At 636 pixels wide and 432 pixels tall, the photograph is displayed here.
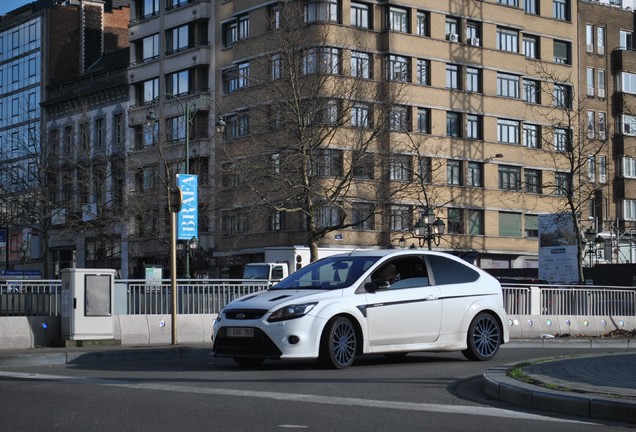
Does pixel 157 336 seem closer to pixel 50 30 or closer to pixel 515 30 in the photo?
pixel 515 30

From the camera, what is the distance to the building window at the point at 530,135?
7088cm

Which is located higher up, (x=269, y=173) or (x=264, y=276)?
(x=269, y=173)

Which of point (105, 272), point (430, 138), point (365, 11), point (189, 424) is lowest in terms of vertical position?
point (189, 424)

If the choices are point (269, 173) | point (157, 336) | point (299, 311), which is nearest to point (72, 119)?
point (269, 173)

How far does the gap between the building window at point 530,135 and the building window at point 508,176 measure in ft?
6.62

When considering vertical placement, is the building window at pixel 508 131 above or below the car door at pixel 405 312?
above

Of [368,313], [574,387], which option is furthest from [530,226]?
[574,387]

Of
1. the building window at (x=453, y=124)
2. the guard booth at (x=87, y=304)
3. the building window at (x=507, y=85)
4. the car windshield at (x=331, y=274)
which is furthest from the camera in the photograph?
the building window at (x=507, y=85)

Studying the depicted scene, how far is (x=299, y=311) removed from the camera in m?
14.9

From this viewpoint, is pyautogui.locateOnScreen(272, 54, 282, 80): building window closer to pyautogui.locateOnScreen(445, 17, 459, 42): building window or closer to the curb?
pyautogui.locateOnScreen(445, 17, 459, 42): building window

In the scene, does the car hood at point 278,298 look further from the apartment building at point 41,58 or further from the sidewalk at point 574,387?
the apartment building at point 41,58

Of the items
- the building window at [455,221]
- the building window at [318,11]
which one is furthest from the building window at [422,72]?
the building window at [455,221]

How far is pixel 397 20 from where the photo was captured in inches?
2530

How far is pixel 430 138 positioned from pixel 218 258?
13.9 m
